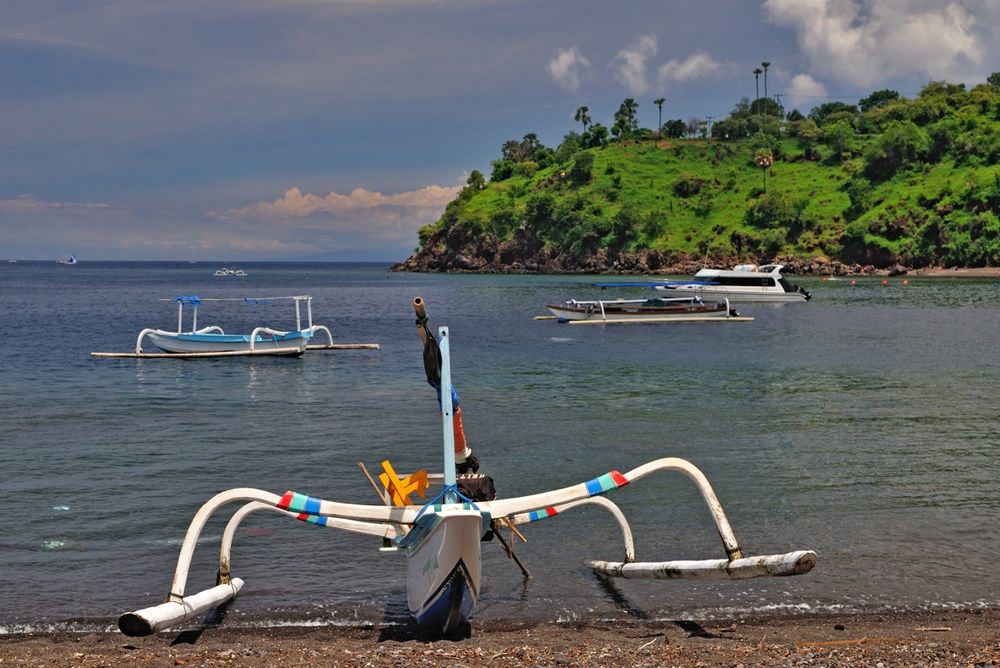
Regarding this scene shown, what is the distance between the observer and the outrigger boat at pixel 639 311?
67.6 m

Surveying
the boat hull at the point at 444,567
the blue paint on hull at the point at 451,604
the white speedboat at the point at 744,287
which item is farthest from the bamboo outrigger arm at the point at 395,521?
the white speedboat at the point at 744,287

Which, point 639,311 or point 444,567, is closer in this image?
point 444,567

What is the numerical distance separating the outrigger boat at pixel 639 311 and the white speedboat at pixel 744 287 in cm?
2049

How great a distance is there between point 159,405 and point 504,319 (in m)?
44.7

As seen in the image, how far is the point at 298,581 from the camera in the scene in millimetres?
13875

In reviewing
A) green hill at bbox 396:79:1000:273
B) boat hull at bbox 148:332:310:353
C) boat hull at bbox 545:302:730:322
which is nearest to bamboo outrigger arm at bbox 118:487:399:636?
boat hull at bbox 148:332:310:353

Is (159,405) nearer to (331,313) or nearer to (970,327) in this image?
(970,327)

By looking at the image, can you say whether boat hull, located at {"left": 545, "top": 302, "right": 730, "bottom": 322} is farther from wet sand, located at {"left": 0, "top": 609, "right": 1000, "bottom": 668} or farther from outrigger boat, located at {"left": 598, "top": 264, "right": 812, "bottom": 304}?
wet sand, located at {"left": 0, "top": 609, "right": 1000, "bottom": 668}

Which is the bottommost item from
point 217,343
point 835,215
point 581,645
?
point 581,645

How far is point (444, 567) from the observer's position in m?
10.6

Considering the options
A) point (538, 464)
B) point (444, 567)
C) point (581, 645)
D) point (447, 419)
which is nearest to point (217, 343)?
point (538, 464)

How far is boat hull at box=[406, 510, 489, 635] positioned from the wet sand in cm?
32

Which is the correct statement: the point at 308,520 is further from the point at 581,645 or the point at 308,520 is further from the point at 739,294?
the point at 739,294

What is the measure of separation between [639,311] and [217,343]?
32736 mm
